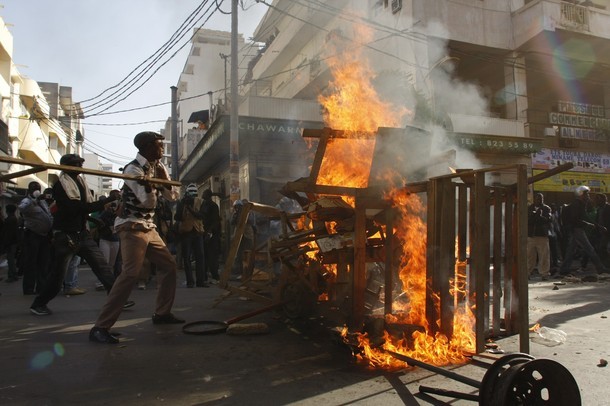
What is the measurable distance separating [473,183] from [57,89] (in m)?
48.0

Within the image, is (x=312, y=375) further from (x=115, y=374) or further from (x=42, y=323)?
(x=42, y=323)

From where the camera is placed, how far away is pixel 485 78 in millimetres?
17969

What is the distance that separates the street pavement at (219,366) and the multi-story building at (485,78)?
28.2 feet

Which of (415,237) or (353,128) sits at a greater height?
(353,128)

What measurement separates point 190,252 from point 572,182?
50.5 feet

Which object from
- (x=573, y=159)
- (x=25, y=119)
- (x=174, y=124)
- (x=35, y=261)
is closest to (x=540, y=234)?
(x=35, y=261)

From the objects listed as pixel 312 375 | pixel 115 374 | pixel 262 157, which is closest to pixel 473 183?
pixel 312 375

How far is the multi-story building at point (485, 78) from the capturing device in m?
14.4

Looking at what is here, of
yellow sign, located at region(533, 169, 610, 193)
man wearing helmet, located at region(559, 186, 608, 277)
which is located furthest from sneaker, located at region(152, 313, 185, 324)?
yellow sign, located at region(533, 169, 610, 193)

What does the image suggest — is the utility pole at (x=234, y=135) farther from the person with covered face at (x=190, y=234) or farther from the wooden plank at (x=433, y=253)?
the wooden plank at (x=433, y=253)

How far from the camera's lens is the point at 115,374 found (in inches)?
130

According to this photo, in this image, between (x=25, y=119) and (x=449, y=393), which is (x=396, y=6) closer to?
(x=449, y=393)

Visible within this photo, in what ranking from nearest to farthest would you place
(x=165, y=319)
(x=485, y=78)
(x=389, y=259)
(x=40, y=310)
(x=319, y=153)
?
(x=389, y=259)
(x=319, y=153)
(x=165, y=319)
(x=40, y=310)
(x=485, y=78)

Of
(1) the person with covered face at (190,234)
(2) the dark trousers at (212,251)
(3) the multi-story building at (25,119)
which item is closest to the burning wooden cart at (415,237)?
(1) the person with covered face at (190,234)
